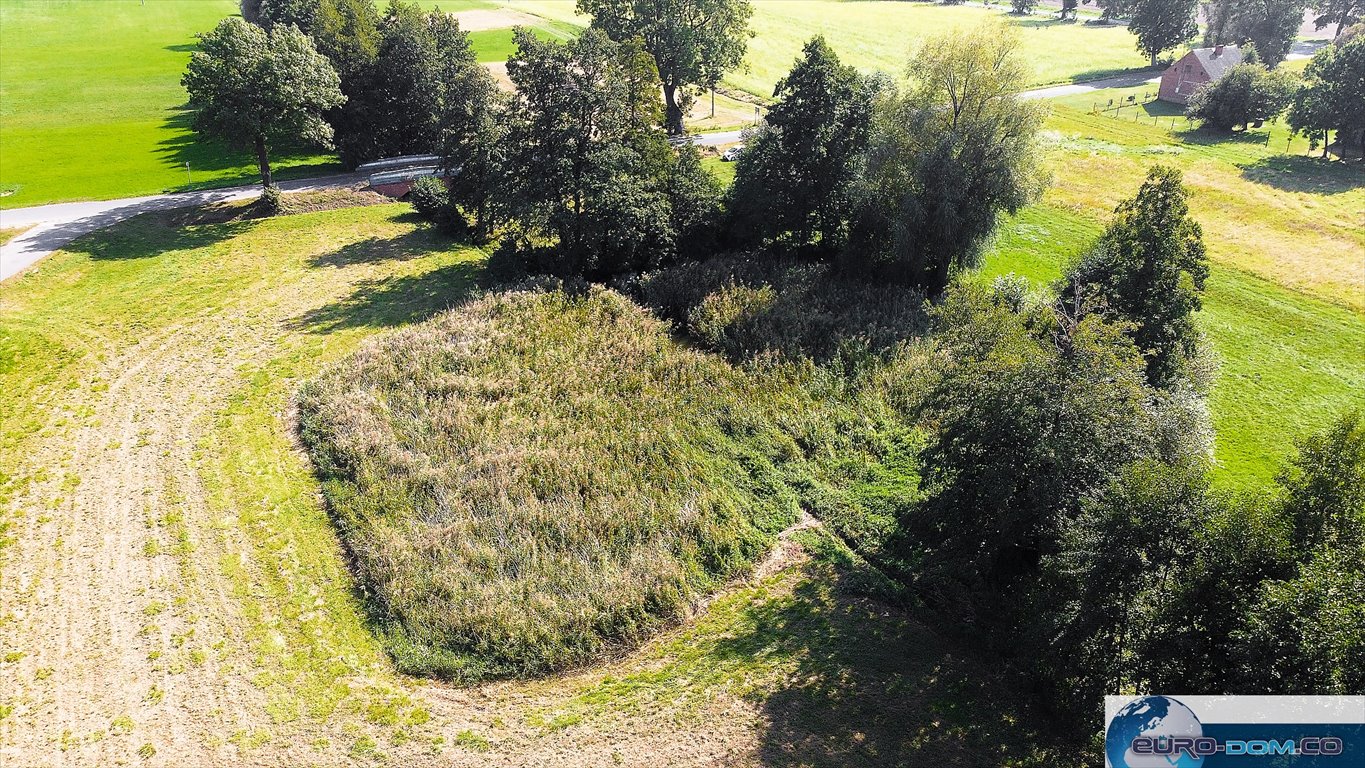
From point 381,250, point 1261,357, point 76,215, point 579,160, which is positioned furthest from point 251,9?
point 1261,357

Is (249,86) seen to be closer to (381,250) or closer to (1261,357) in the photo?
(381,250)

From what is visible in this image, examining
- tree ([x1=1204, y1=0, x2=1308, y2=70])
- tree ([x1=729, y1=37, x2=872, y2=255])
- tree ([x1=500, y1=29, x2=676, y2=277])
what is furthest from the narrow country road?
tree ([x1=1204, y1=0, x2=1308, y2=70])

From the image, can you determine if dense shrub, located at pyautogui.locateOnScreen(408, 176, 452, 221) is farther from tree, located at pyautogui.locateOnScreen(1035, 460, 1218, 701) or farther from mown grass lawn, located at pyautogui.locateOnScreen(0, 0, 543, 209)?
tree, located at pyautogui.locateOnScreen(1035, 460, 1218, 701)

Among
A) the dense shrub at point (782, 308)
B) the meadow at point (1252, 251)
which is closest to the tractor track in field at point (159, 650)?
the dense shrub at point (782, 308)

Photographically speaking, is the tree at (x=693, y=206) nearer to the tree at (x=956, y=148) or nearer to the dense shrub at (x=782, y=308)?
the dense shrub at (x=782, y=308)

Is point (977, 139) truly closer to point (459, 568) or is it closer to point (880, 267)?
point (880, 267)
